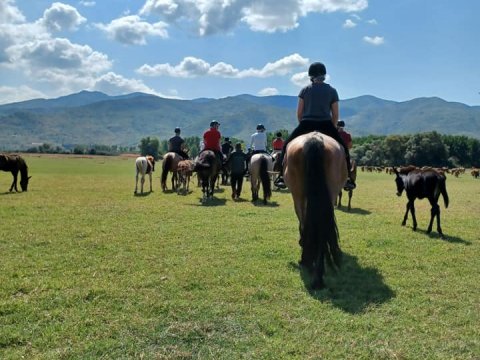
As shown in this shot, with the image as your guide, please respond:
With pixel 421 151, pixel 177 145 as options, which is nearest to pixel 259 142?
pixel 177 145

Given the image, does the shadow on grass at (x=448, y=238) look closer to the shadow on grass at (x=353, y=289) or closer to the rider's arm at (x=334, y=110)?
the shadow on grass at (x=353, y=289)

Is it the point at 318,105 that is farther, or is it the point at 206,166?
the point at 206,166

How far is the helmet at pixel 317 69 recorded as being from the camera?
7958mm

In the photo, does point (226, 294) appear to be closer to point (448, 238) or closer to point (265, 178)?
point (448, 238)

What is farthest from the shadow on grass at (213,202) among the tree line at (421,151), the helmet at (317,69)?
the tree line at (421,151)

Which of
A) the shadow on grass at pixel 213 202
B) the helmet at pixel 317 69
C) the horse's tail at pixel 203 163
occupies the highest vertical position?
the helmet at pixel 317 69

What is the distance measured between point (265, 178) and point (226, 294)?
35.4ft

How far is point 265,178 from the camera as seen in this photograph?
16.5 m

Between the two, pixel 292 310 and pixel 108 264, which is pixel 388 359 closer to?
pixel 292 310

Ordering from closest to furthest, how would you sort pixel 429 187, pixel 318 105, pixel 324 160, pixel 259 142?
pixel 324 160
pixel 318 105
pixel 429 187
pixel 259 142

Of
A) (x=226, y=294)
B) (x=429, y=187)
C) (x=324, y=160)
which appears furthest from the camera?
(x=429, y=187)

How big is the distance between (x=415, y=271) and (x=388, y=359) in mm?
3600

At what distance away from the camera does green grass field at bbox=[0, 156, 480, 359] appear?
4.43m

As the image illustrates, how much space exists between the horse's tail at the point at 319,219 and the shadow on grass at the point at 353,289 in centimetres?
42
